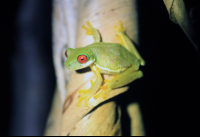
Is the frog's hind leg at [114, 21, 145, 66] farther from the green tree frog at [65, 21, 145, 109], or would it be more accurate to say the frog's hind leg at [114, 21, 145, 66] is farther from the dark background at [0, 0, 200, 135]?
the dark background at [0, 0, 200, 135]

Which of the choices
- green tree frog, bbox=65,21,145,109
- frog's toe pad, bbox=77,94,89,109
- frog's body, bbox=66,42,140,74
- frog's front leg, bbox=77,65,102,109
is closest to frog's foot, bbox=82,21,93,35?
green tree frog, bbox=65,21,145,109

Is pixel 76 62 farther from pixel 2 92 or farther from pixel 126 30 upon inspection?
pixel 2 92

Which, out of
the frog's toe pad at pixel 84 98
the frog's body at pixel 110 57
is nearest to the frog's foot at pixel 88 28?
the frog's body at pixel 110 57

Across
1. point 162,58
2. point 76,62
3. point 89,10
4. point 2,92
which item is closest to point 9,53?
point 2,92

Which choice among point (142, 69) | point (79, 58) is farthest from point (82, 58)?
point (142, 69)

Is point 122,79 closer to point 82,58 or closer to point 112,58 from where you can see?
point 112,58

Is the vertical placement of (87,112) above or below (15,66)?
below

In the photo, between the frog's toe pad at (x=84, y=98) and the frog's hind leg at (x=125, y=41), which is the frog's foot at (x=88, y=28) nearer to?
the frog's hind leg at (x=125, y=41)
